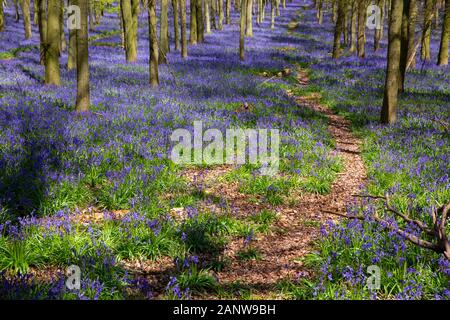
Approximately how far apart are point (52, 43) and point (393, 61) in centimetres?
1170

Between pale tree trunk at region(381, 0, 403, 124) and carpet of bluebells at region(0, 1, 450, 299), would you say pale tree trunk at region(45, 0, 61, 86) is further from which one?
pale tree trunk at region(381, 0, 403, 124)

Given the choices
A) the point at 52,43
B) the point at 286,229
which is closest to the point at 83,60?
the point at 52,43

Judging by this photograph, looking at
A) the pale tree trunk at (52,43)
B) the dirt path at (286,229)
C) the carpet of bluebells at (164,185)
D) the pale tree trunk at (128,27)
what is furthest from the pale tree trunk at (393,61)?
the pale tree trunk at (128,27)

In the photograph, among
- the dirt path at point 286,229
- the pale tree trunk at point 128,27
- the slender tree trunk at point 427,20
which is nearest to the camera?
the dirt path at point 286,229

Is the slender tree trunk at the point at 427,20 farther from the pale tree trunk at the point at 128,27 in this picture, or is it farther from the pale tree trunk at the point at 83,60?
the pale tree trunk at the point at 128,27

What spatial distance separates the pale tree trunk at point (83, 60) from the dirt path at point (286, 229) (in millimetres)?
4795

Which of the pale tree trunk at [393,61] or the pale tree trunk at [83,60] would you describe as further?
the pale tree trunk at [393,61]

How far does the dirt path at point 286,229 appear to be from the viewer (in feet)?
16.3

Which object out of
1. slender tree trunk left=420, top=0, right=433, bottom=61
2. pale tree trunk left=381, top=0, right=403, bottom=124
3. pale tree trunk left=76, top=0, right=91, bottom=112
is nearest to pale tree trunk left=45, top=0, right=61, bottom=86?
pale tree trunk left=76, top=0, right=91, bottom=112

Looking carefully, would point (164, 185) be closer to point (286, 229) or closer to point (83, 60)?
point (286, 229)

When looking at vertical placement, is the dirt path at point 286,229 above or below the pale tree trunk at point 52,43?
below

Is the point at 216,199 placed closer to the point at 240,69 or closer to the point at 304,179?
the point at 304,179

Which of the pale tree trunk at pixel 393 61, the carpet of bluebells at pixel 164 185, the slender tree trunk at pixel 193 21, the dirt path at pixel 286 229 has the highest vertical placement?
the slender tree trunk at pixel 193 21
